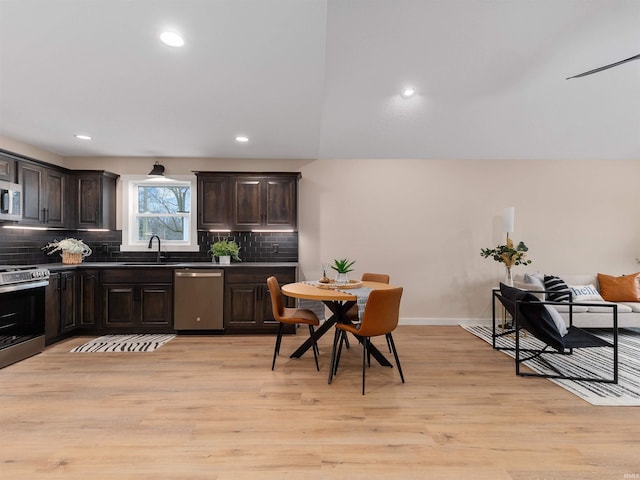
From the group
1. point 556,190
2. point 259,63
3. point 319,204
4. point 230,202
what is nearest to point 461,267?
point 556,190

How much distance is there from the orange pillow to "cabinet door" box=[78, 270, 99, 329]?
6902mm

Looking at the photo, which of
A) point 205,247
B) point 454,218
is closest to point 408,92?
point 454,218

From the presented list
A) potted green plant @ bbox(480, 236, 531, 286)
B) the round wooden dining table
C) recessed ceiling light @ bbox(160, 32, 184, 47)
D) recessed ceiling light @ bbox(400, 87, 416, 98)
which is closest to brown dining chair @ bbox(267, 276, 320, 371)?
the round wooden dining table

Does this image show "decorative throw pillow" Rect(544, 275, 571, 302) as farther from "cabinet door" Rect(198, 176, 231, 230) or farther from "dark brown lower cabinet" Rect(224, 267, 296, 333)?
"cabinet door" Rect(198, 176, 231, 230)

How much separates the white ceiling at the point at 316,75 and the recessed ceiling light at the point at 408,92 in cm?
7

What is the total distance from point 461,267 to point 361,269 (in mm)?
1545

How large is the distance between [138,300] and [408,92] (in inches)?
163

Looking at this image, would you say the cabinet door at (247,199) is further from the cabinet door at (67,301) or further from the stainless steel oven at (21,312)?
the stainless steel oven at (21,312)

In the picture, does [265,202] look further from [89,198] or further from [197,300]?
[89,198]

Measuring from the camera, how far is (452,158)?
191 inches

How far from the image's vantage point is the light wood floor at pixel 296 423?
176 cm

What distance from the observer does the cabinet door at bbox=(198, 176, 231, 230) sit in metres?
4.55

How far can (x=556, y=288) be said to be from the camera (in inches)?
164

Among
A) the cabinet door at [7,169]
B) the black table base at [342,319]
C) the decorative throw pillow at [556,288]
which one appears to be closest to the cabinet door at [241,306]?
the black table base at [342,319]
